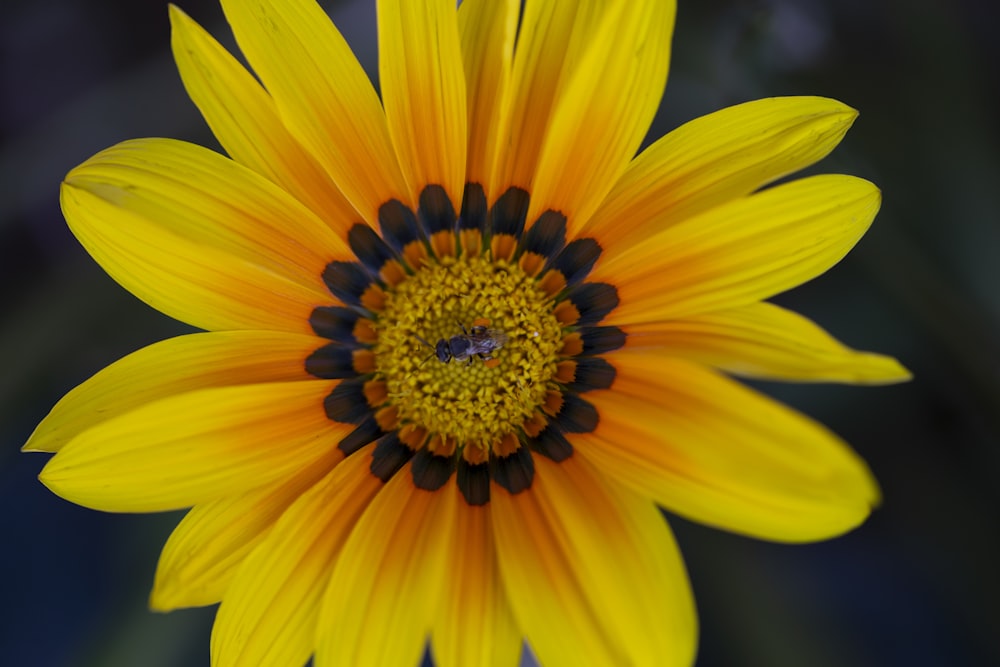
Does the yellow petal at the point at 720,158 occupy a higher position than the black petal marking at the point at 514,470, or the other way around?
the yellow petal at the point at 720,158

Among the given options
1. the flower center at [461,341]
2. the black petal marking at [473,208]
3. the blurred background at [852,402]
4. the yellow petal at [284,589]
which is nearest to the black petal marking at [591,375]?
the flower center at [461,341]

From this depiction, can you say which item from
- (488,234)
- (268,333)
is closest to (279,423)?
(268,333)

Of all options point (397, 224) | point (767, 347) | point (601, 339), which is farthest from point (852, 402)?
point (397, 224)

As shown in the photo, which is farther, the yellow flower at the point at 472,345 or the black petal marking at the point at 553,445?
the black petal marking at the point at 553,445

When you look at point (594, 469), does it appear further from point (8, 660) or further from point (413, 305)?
point (8, 660)

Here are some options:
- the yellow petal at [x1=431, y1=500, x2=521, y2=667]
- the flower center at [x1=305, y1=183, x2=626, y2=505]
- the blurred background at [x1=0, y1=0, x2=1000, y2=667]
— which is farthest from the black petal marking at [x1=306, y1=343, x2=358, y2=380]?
the blurred background at [x1=0, y1=0, x2=1000, y2=667]

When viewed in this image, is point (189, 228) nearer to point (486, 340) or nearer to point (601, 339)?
point (486, 340)

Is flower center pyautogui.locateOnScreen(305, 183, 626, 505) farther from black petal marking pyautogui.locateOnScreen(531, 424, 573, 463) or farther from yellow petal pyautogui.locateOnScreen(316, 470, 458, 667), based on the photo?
yellow petal pyautogui.locateOnScreen(316, 470, 458, 667)

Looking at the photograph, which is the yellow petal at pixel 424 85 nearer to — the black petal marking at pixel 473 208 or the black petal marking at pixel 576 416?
the black petal marking at pixel 473 208
